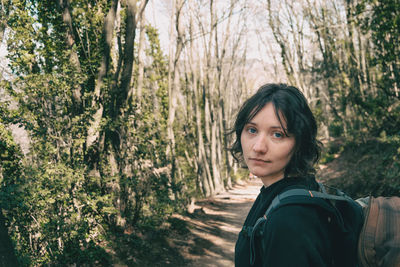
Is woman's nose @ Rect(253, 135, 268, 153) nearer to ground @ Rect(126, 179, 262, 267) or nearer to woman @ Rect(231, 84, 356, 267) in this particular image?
woman @ Rect(231, 84, 356, 267)

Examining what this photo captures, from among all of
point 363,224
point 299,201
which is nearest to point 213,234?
point 363,224

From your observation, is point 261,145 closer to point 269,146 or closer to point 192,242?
point 269,146

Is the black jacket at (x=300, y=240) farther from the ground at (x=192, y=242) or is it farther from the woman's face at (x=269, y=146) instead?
the ground at (x=192, y=242)

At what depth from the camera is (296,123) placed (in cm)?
133

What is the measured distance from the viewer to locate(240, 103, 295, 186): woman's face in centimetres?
134

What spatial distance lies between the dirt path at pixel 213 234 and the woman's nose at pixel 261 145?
20.7ft

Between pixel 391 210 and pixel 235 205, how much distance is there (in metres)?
13.2

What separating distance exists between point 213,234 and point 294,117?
8477mm

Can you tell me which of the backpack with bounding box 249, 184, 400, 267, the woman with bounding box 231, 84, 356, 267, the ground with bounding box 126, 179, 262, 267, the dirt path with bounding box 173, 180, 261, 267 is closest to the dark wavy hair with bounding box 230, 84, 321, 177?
the woman with bounding box 231, 84, 356, 267

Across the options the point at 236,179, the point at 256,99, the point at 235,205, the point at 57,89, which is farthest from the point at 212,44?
the point at 256,99

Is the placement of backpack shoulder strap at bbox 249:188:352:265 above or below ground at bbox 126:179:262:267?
above

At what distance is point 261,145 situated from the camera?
133 cm

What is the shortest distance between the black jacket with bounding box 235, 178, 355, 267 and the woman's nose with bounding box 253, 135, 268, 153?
353 mm

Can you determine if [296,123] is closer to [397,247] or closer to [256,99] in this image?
[256,99]
